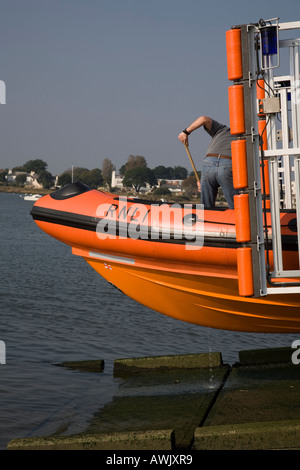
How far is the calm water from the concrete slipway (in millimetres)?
265

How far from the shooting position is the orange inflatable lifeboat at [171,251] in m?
5.00

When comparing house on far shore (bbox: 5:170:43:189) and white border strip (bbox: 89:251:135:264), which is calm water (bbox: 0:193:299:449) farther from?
house on far shore (bbox: 5:170:43:189)

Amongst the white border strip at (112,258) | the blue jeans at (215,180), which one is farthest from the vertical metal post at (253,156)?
the white border strip at (112,258)

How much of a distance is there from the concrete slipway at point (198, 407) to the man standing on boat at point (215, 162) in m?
1.36

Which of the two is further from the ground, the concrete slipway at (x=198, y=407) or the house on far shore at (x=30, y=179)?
the concrete slipway at (x=198, y=407)

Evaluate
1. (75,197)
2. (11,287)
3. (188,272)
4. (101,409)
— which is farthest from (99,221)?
(11,287)

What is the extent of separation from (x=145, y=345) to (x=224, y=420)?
11.6 feet

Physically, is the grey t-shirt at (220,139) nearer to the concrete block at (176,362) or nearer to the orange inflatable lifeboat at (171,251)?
the orange inflatable lifeboat at (171,251)

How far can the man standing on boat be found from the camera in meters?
5.21

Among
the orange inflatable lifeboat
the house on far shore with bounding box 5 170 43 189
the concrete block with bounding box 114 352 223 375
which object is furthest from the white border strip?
the house on far shore with bounding box 5 170 43 189

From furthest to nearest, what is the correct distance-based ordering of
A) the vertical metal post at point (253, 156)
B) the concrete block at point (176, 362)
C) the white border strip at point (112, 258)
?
the concrete block at point (176, 362) < the white border strip at point (112, 258) < the vertical metal post at point (253, 156)

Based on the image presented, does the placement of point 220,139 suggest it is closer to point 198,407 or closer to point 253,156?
point 253,156

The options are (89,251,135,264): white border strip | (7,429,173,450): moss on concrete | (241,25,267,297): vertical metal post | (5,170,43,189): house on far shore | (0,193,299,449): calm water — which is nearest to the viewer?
(7,429,173,450): moss on concrete
